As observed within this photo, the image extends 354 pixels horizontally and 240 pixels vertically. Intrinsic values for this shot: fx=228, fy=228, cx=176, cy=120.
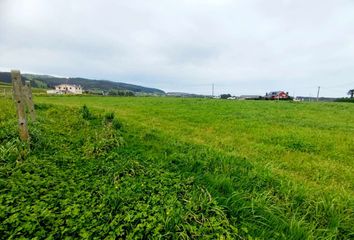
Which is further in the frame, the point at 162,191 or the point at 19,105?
the point at 19,105

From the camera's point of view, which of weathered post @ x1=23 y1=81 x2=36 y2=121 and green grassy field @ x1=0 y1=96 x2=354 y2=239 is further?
weathered post @ x1=23 y1=81 x2=36 y2=121

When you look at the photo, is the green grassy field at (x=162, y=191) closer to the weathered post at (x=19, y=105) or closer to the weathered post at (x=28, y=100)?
the weathered post at (x=19, y=105)

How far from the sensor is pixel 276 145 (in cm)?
743

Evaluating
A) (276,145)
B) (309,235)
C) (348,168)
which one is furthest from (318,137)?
(309,235)

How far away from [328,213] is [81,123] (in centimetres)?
763

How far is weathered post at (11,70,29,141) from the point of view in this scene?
196 inches

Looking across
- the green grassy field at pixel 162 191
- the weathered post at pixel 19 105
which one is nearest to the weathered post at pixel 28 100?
the green grassy field at pixel 162 191

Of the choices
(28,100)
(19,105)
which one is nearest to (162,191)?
(19,105)

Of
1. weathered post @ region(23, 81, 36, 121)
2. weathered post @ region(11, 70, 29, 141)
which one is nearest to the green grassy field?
weathered post @ region(11, 70, 29, 141)

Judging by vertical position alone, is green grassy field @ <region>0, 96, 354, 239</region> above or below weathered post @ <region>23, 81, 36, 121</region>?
below

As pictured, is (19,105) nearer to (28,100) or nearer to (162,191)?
(28,100)

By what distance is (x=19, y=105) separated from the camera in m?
5.08

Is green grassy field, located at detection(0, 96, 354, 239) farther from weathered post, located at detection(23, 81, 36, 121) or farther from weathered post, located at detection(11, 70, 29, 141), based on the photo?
weathered post, located at detection(23, 81, 36, 121)

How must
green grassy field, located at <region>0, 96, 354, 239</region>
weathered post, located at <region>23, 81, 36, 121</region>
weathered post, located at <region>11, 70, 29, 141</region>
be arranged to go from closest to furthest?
green grassy field, located at <region>0, 96, 354, 239</region>
weathered post, located at <region>11, 70, 29, 141</region>
weathered post, located at <region>23, 81, 36, 121</region>
